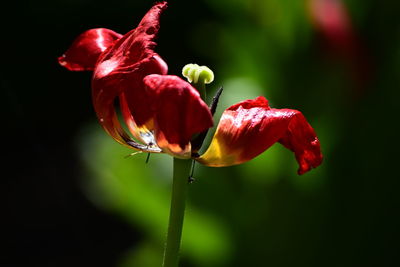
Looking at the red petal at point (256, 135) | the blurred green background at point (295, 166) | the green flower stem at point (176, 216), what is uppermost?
the red petal at point (256, 135)

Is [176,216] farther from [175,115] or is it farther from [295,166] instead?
[295,166]

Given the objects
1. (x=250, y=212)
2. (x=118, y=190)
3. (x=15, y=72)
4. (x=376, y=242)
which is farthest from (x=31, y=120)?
(x=376, y=242)

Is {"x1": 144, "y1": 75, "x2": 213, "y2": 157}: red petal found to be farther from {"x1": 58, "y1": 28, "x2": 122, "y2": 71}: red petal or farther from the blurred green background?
the blurred green background

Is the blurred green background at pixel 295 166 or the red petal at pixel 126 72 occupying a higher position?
the red petal at pixel 126 72

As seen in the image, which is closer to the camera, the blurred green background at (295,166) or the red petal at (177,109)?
the red petal at (177,109)

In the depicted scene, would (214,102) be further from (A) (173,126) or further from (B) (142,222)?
(B) (142,222)

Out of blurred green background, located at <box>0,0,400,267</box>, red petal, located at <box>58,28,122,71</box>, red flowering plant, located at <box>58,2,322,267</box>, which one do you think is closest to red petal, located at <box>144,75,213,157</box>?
red flowering plant, located at <box>58,2,322,267</box>

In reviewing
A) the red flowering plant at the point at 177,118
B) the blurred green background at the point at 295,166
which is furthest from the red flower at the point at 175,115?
the blurred green background at the point at 295,166

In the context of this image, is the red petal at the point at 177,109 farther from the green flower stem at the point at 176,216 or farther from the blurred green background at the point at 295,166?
the blurred green background at the point at 295,166
